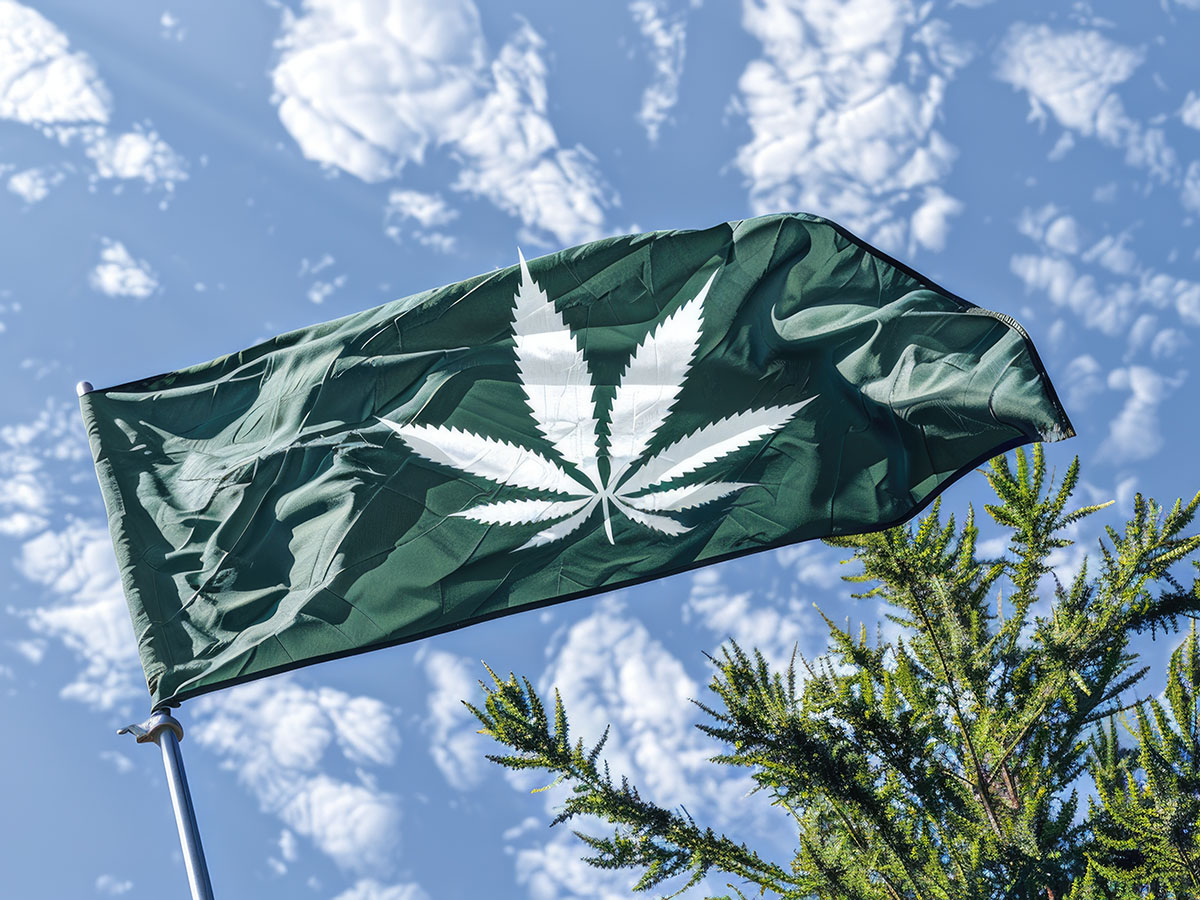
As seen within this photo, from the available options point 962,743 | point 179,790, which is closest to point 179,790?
point 179,790

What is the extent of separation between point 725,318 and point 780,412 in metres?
0.60

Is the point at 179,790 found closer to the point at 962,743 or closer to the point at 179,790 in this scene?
the point at 179,790

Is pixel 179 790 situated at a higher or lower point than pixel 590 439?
lower

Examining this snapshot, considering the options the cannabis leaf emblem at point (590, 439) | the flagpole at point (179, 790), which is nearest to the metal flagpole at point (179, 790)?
the flagpole at point (179, 790)

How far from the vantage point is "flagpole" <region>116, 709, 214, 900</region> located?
4145 mm

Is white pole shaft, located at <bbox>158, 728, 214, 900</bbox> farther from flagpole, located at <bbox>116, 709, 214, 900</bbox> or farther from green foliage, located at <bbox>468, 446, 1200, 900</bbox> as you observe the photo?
green foliage, located at <bbox>468, 446, 1200, 900</bbox>

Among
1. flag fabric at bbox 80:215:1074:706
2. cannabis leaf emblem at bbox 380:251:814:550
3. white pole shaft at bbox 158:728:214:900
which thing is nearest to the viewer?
white pole shaft at bbox 158:728:214:900

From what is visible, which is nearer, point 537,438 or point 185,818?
point 185,818

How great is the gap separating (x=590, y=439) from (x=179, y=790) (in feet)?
8.55

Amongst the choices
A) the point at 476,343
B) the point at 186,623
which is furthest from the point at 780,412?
the point at 186,623

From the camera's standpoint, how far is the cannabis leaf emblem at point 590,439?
566cm

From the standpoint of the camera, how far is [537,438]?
591 centimetres

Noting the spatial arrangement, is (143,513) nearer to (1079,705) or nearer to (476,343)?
(476,343)

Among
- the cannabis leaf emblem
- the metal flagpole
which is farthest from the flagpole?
the cannabis leaf emblem
